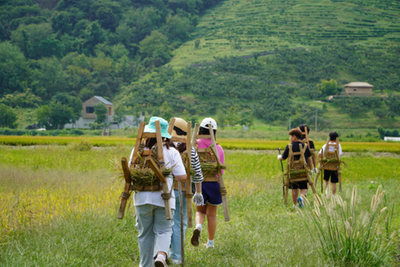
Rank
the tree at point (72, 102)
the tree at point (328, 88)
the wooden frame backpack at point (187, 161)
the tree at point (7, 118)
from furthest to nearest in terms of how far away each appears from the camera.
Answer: the tree at point (328, 88) → the tree at point (72, 102) → the tree at point (7, 118) → the wooden frame backpack at point (187, 161)

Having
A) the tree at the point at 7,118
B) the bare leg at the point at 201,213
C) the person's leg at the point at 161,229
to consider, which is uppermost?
the person's leg at the point at 161,229

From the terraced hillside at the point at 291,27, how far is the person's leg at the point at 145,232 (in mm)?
121491

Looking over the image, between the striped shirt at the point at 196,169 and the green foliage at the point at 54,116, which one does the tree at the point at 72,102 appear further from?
the striped shirt at the point at 196,169

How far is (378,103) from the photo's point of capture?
8862 centimetres

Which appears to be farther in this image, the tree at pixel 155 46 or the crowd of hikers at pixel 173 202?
the tree at pixel 155 46

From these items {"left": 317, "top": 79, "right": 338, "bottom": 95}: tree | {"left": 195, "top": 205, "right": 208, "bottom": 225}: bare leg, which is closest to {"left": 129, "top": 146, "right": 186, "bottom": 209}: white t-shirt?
{"left": 195, "top": 205, "right": 208, "bottom": 225}: bare leg

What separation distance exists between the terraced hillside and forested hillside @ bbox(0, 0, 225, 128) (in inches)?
495

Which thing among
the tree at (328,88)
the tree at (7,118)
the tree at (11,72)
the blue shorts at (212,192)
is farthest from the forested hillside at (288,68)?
the blue shorts at (212,192)

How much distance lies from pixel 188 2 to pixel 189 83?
304 feet

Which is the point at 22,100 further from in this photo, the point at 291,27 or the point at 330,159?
the point at 330,159

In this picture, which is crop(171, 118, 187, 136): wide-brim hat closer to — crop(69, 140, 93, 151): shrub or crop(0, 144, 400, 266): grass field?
crop(0, 144, 400, 266): grass field

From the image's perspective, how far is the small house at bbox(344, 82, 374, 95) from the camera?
95812 mm

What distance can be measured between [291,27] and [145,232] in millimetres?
146578

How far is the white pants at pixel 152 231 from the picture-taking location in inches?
181
